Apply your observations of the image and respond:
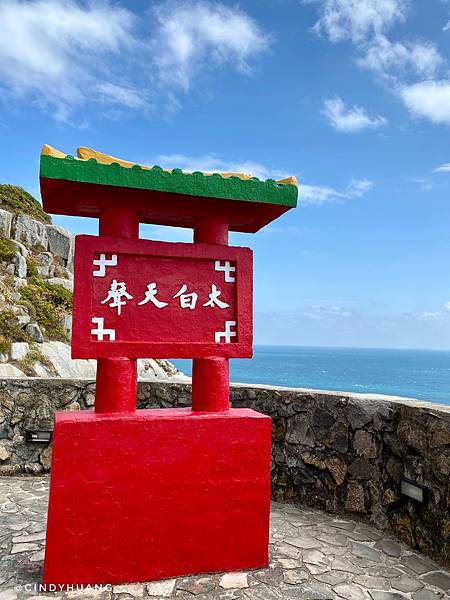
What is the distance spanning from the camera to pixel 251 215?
4.18m

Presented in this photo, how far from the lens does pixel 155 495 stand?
3688 millimetres

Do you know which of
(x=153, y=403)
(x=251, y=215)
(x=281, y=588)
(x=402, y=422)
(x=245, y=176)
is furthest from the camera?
(x=153, y=403)

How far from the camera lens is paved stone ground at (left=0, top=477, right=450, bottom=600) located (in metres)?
3.39

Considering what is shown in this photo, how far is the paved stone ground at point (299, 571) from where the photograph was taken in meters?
3.39

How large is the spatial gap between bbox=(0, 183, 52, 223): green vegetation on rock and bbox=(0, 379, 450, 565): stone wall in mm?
23713

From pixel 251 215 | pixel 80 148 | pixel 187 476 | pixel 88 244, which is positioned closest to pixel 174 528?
pixel 187 476

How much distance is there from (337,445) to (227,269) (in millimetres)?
2203

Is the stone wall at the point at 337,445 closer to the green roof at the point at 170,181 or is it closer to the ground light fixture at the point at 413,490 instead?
the ground light fixture at the point at 413,490

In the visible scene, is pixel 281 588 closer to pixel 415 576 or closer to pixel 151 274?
pixel 415 576

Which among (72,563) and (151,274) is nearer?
(72,563)

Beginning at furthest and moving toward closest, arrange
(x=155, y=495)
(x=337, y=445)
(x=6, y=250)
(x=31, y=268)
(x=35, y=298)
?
(x=31, y=268), (x=6, y=250), (x=35, y=298), (x=337, y=445), (x=155, y=495)

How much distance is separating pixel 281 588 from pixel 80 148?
3444 mm

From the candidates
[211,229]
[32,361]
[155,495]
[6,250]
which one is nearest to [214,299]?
[211,229]

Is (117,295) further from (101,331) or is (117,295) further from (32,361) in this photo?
(32,361)
